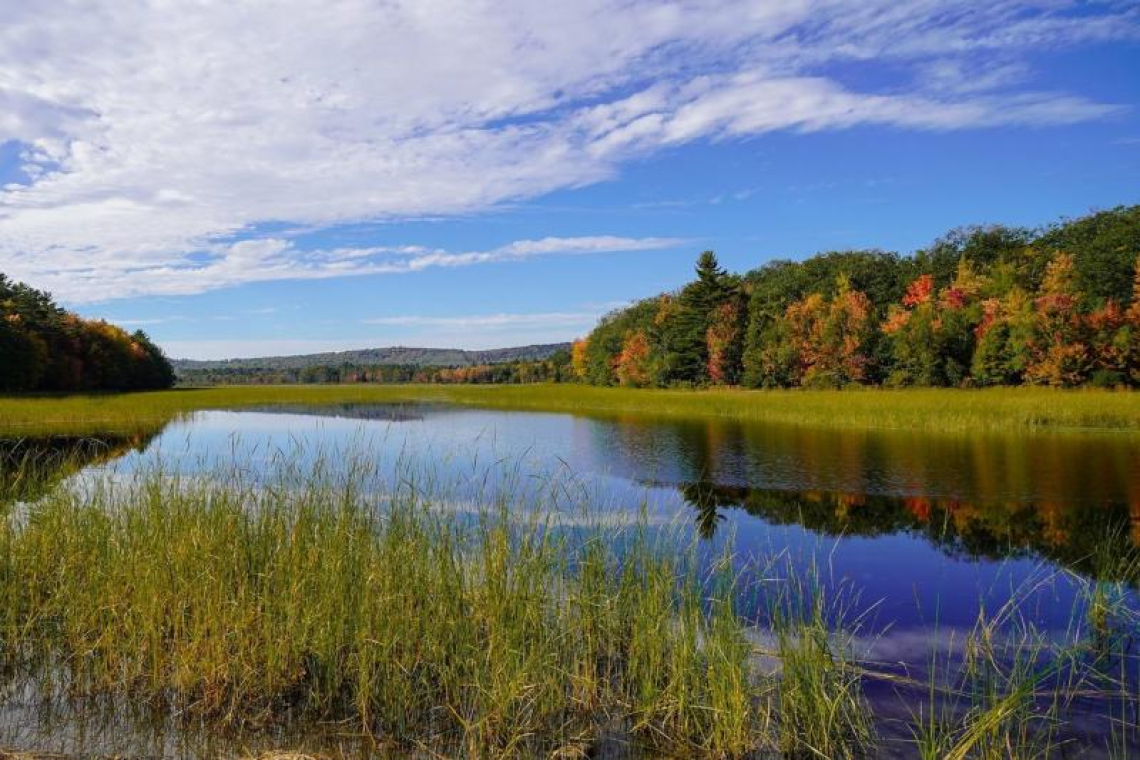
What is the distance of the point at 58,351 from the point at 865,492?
6918 centimetres

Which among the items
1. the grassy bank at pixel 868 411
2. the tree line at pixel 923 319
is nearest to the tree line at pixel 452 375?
the tree line at pixel 923 319

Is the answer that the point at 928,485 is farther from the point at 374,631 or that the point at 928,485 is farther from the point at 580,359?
the point at 580,359

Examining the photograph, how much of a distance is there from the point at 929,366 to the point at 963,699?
49.0 metres

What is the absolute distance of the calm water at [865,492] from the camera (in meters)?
8.93

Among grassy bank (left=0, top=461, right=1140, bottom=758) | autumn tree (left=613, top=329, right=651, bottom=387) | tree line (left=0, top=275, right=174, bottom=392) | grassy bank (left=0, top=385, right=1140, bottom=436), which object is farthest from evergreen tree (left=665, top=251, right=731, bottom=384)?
grassy bank (left=0, top=461, right=1140, bottom=758)

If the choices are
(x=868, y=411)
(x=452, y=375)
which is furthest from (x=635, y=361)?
(x=452, y=375)

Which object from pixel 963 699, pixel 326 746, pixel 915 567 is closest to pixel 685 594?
pixel 963 699

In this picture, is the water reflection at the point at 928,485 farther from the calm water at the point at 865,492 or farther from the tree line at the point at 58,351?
the tree line at the point at 58,351

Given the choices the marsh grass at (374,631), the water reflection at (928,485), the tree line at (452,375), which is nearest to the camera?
the marsh grass at (374,631)

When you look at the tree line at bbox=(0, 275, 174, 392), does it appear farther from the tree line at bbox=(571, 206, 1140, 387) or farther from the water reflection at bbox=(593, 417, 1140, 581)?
the tree line at bbox=(571, 206, 1140, 387)

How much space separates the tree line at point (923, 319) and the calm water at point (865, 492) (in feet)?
68.2

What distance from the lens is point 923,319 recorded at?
5028 centimetres

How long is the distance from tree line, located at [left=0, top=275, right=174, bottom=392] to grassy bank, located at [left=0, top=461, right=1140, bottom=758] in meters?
57.8

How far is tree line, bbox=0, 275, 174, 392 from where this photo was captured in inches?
2130
